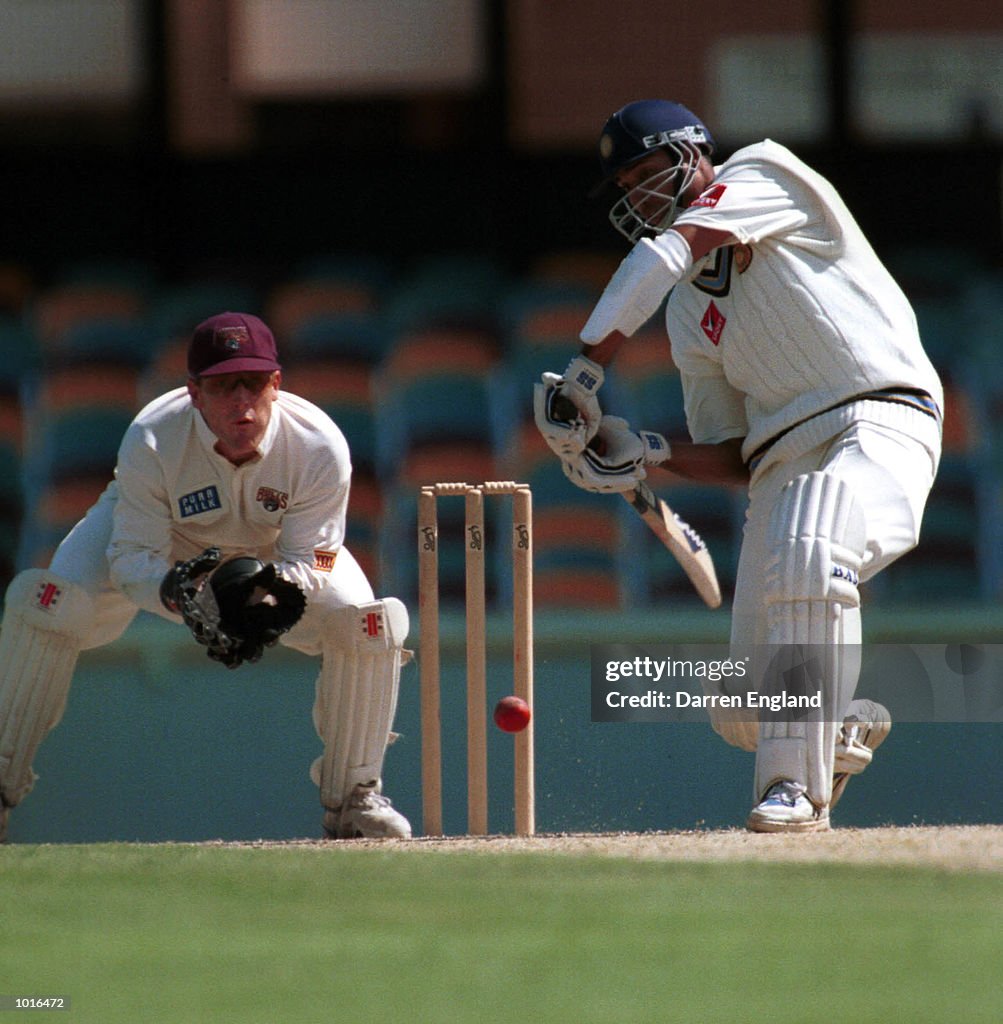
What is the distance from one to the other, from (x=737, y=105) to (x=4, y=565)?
7.07ft

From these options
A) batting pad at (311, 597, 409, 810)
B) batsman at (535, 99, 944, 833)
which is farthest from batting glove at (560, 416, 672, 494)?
batting pad at (311, 597, 409, 810)

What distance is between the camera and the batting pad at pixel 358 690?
11.7 feet

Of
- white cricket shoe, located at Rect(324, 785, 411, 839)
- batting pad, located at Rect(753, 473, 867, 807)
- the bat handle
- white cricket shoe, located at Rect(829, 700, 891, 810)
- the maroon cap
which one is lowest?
white cricket shoe, located at Rect(324, 785, 411, 839)

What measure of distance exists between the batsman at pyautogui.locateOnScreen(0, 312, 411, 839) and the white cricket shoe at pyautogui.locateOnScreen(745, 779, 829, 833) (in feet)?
2.56

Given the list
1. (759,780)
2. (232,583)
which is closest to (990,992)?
(759,780)

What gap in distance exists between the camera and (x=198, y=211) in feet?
17.4

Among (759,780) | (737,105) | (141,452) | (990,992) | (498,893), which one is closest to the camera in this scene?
(990,992)

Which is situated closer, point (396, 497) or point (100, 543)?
point (100, 543)

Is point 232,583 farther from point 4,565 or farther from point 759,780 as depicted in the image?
point 4,565

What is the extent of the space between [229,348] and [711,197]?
0.83 meters

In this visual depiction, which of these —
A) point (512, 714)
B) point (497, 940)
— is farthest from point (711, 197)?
point (497, 940)

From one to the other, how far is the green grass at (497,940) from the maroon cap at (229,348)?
0.92 meters

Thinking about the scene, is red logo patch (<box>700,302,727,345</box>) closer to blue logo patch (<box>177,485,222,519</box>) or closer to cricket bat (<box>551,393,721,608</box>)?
cricket bat (<box>551,393,721,608</box>)

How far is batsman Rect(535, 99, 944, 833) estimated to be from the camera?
307 centimetres
